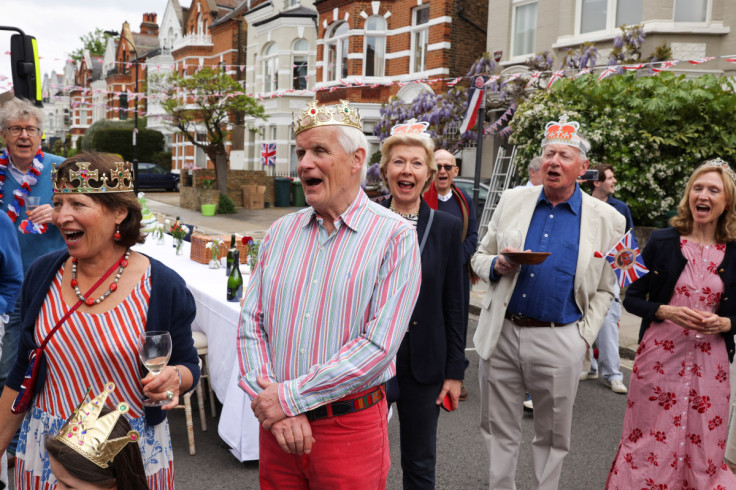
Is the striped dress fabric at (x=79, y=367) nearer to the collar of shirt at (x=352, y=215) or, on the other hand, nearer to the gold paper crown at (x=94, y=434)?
the gold paper crown at (x=94, y=434)

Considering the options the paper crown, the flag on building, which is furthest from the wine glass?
the flag on building

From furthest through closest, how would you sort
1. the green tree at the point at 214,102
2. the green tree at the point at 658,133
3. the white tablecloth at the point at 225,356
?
1. the green tree at the point at 214,102
2. the green tree at the point at 658,133
3. the white tablecloth at the point at 225,356

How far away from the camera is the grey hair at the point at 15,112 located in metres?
4.26

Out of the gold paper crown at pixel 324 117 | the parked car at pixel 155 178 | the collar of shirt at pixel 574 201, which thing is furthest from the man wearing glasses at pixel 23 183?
the parked car at pixel 155 178

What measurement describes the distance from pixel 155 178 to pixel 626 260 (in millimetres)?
34252

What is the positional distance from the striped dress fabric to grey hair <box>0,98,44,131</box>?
228cm

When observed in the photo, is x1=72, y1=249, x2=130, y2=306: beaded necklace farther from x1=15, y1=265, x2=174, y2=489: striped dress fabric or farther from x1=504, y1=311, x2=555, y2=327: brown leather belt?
x1=504, y1=311, x2=555, y2=327: brown leather belt

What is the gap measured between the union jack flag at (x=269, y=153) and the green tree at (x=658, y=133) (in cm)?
2108

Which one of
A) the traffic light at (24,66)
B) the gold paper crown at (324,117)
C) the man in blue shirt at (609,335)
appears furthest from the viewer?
the traffic light at (24,66)

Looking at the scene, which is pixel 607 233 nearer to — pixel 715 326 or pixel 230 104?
pixel 715 326

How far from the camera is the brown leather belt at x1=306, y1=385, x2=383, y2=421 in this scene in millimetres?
2303

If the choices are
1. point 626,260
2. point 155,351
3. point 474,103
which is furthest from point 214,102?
point 155,351

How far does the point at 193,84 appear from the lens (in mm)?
24750

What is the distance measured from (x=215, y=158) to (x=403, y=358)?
76.1 ft
